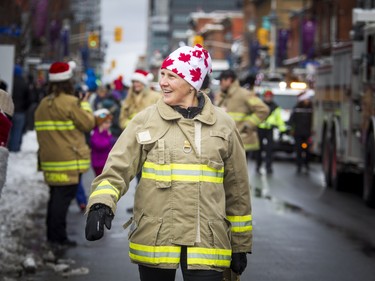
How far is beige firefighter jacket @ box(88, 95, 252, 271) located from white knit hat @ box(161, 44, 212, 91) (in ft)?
0.61

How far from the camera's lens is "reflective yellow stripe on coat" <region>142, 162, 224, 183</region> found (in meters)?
6.08

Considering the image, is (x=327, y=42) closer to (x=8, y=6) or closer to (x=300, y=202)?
(x=8, y=6)

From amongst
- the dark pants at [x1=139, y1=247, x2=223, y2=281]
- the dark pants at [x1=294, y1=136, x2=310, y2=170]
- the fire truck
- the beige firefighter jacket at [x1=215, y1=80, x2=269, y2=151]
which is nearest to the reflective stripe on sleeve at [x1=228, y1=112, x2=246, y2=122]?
the beige firefighter jacket at [x1=215, y1=80, x2=269, y2=151]

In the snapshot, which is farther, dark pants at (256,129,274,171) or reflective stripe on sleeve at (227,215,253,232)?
dark pants at (256,129,274,171)

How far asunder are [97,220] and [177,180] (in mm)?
569

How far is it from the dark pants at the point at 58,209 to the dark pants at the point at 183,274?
19.3 ft

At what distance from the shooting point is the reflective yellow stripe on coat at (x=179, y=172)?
6.08m

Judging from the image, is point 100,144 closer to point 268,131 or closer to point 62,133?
point 62,133

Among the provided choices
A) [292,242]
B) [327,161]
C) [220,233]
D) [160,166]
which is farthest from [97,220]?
[327,161]


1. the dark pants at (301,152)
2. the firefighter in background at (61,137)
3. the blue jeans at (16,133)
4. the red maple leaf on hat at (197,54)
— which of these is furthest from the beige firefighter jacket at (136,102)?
the blue jeans at (16,133)

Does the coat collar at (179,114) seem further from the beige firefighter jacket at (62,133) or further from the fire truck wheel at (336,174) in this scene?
the fire truck wheel at (336,174)

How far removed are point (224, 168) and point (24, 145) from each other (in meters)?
26.4

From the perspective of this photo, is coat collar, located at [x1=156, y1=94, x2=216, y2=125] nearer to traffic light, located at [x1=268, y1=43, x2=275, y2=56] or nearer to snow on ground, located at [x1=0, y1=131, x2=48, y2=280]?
snow on ground, located at [x1=0, y1=131, x2=48, y2=280]

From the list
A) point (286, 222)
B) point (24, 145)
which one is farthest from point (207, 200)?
point (24, 145)
